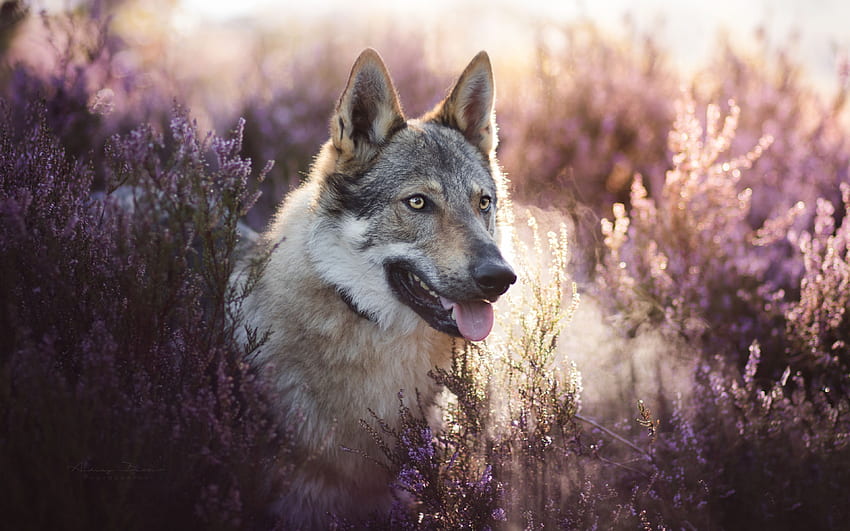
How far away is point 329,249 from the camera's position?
109 inches

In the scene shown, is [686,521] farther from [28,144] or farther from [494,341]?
[28,144]

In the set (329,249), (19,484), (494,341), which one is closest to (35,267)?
(19,484)

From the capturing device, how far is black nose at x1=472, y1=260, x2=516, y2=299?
2455 mm

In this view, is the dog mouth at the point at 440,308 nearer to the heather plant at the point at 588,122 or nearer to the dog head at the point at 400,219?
the dog head at the point at 400,219

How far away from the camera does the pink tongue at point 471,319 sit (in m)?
2.56

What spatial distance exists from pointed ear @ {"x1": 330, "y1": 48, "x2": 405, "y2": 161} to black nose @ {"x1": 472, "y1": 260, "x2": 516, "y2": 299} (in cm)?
86

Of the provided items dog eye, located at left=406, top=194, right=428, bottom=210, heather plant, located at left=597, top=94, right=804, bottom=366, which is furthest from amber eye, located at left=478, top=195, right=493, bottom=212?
heather plant, located at left=597, top=94, right=804, bottom=366

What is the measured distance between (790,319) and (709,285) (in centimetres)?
59

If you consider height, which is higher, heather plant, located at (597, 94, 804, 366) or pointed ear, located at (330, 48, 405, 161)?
heather plant, located at (597, 94, 804, 366)

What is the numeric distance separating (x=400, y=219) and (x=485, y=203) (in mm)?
525

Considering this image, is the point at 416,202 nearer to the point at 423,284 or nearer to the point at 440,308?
Result: the point at 423,284

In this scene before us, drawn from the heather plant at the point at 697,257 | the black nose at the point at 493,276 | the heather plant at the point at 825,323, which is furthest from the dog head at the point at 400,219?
the heather plant at the point at 825,323

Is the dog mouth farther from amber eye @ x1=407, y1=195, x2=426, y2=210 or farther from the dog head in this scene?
amber eye @ x1=407, y1=195, x2=426, y2=210

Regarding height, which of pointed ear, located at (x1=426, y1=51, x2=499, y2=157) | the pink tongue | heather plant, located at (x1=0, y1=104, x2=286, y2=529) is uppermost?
pointed ear, located at (x1=426, y1=51, x2=499, y2=157)
